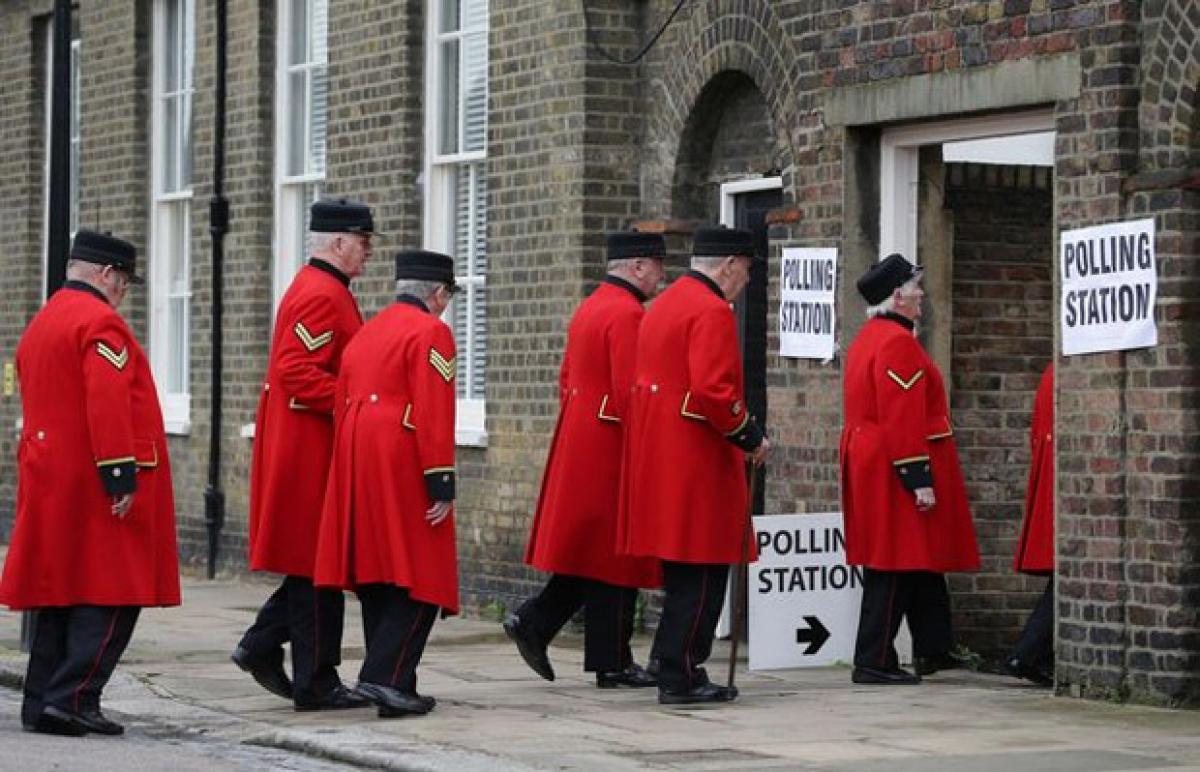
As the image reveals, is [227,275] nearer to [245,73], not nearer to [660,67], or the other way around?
[245,73]

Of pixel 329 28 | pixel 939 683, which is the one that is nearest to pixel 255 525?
pixel 939 683

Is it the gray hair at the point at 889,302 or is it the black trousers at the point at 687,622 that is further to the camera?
the gray hair at the point at 889,302

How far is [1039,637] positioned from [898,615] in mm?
647

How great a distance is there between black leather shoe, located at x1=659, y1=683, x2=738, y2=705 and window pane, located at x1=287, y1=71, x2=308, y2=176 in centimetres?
902

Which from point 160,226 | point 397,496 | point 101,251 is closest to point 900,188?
point 397,496

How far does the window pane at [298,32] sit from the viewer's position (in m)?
22.0

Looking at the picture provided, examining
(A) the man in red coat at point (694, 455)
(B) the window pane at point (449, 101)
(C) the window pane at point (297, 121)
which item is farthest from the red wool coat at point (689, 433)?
(C) the window pane at point (297, 121)

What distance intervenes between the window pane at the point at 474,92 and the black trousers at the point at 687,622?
6269mm

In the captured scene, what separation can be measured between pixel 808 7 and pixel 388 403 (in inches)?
155

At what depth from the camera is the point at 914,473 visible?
1434cm

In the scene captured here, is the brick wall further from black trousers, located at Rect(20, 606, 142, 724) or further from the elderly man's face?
black trousers, located at Rect(20, 606, 142, 724)

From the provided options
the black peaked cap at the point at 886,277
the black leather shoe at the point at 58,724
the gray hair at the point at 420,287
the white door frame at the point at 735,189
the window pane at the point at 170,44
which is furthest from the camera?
the window pane at the point at 170,44

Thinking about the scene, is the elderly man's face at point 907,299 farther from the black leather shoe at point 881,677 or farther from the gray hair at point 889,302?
the black leather shoe at point 881,677

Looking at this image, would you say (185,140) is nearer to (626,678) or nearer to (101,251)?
(626,678)
